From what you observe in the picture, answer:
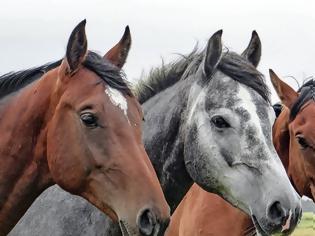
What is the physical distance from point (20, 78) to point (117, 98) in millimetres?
888

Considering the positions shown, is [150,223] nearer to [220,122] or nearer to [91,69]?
[91,69]

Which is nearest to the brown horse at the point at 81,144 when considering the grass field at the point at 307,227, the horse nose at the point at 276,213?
the horse nose at the point at 276,213

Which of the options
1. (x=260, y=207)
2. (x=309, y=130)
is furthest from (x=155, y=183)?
(x=309, y=130)

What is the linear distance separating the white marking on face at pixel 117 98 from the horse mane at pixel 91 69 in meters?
0.04

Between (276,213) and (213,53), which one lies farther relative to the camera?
(213,53)

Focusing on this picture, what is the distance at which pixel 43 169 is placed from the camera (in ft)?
15.5

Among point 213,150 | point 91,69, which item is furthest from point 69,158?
point 213,150

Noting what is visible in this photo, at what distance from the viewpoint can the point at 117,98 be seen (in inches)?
182

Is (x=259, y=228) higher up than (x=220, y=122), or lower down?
lower down

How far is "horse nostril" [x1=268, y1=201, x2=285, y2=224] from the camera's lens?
5227mm

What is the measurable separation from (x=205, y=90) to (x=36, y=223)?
188cm

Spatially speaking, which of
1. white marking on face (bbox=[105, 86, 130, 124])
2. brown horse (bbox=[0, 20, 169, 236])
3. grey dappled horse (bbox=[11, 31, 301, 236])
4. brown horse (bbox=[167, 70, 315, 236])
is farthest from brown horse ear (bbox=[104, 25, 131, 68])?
brown horse (bbox=[167, 70, 315, 236])

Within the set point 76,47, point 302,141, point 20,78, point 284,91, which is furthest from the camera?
point 284,91

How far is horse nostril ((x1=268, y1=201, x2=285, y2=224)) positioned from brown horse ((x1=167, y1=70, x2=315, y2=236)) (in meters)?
1.42
